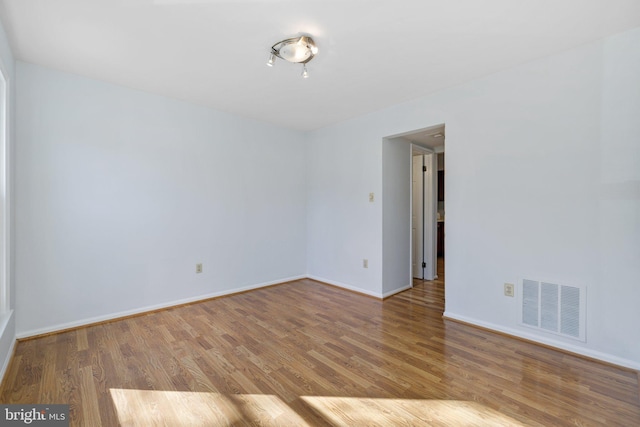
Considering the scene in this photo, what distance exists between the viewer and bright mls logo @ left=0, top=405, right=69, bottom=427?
153cm

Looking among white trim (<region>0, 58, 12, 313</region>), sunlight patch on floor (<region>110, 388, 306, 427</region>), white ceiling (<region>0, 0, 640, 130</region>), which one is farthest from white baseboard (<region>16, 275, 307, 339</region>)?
white ceiling (<region>0, 0, 640, 130</region>)

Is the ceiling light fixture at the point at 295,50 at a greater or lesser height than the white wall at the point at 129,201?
greater

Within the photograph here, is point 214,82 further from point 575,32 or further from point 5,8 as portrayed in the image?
point 575,32

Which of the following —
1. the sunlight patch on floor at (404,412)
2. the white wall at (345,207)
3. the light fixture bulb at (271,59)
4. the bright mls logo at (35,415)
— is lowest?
the sunlight patch on floor at (404,412)

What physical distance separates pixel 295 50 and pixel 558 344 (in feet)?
10.4

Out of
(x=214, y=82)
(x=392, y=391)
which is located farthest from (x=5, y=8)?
(x=392, y=391)

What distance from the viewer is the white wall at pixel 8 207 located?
201 centimetres

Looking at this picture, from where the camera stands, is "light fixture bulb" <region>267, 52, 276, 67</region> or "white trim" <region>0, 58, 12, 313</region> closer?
"white trim" <region>0, 58, 12, 313</region>

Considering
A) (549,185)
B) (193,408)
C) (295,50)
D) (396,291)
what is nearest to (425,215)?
(396,291)

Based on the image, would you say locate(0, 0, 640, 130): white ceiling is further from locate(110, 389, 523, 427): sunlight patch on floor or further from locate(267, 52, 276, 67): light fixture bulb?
locate(110, 389, 523, 427): sunlight patch on floor

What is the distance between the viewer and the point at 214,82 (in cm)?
286

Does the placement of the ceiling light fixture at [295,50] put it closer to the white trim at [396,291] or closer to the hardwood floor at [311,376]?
the hardwood floor at [311,376]

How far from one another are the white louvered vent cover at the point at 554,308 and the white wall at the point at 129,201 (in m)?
3.11

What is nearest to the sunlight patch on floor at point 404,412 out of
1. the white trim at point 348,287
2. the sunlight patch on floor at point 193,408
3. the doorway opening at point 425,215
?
the sunlight patch on floor at point 193,408
